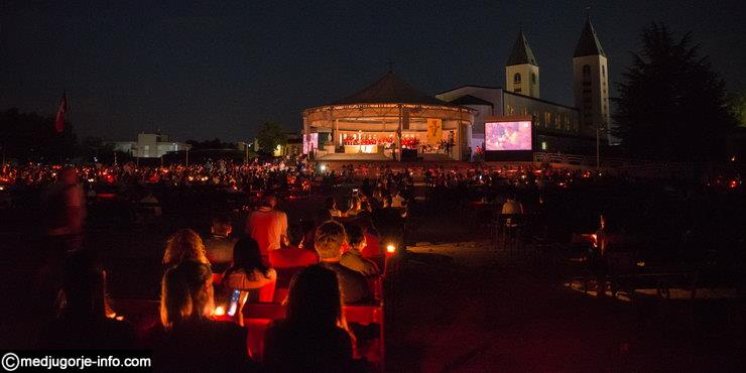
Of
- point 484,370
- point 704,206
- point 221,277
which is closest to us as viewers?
point 221,277

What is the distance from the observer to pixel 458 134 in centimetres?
4484

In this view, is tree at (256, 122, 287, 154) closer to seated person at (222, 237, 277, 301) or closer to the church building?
the church building

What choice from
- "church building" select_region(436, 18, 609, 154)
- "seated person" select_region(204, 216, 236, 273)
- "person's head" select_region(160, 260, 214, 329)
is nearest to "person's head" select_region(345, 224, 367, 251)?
"seated person" select_region(204, 216, 236, 273)

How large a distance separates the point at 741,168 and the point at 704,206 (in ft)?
90.0

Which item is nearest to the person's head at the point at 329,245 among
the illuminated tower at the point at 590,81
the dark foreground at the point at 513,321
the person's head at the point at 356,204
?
the dark foreground at the point at 513,321

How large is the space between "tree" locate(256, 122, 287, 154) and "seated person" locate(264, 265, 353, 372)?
80912 mm

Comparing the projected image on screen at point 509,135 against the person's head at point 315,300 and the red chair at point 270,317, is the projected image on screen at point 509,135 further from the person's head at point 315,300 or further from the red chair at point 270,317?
the person's head at point 315,300

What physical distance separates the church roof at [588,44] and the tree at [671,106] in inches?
1422

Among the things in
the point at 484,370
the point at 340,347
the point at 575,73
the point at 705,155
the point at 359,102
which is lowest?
the point at 484,370

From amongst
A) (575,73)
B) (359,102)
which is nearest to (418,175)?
(359,102)

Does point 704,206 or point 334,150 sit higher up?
point 334,150

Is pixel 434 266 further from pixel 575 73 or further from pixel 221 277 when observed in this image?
pixel 575 73

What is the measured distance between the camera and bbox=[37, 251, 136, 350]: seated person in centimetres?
260

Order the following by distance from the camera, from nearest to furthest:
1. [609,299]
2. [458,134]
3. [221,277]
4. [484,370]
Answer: [221,277]
[484,370]
[609,299]
[458,134]
